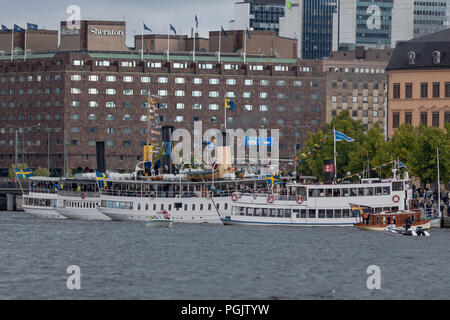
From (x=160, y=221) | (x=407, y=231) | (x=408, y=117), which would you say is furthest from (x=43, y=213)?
(x=407, y=231)

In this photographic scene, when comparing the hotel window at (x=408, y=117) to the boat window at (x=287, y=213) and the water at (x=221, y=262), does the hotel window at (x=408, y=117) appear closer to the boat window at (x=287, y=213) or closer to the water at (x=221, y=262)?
the boat window at (x=287, y=213)

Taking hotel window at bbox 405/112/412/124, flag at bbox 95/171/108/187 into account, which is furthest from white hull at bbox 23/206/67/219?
hotel window at bbox 405/112/412/124

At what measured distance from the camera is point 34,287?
85438mm

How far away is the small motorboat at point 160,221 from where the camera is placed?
148875 mm

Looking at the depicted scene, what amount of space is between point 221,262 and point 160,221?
149 feet

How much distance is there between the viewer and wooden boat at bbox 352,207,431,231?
137625mm

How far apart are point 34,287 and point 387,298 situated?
2348 centimetres

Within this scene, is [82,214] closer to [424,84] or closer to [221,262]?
[424,84]

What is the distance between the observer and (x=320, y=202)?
144250 mm

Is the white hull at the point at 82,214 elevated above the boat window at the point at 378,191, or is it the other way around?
the boat window at the point at 378,191

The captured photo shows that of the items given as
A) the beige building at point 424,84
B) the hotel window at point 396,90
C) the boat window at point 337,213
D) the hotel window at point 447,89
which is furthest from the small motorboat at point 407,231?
the hotel window at point 396,90

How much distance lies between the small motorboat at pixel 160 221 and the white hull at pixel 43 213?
31.4 metres
